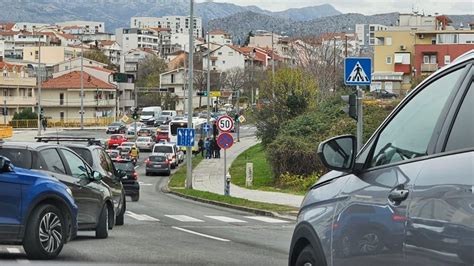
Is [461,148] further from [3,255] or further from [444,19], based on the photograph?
[444,19]

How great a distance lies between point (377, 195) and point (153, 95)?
144 meters

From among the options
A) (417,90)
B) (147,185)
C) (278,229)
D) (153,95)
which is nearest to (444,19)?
(153,95)

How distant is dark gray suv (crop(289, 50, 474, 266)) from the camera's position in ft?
13.3

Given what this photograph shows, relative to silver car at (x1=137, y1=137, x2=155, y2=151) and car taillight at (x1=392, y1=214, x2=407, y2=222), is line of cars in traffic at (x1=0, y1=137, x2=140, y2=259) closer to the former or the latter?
car taillight at (x1=392, y1=214, x2=407, y2=222)

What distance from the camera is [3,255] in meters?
12.7

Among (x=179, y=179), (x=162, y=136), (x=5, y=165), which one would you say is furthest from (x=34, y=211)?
(x=162, y=136)

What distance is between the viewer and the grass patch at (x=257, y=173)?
41.1 meters

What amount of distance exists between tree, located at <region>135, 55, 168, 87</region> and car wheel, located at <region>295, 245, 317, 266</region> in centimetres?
14413

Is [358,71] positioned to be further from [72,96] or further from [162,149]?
[72,96]

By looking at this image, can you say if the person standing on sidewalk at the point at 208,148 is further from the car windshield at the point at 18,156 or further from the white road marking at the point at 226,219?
the car windshield at the point at 18,156

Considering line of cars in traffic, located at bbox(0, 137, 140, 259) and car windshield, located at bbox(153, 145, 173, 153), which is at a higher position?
line of cars in traffic, located at bbox(0, 137, 140, 259)

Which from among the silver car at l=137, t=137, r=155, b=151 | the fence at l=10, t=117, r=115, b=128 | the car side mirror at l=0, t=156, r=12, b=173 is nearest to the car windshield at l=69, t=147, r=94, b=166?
the car side mirror at l=0, t=156, r=12, b=173

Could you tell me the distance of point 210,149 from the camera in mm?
69188

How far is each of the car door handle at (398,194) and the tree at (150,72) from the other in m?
146
